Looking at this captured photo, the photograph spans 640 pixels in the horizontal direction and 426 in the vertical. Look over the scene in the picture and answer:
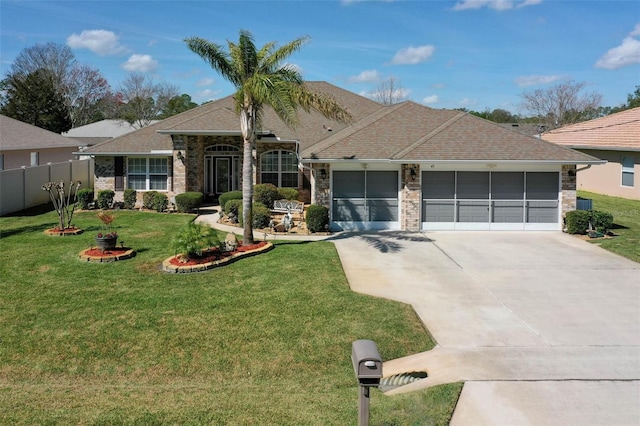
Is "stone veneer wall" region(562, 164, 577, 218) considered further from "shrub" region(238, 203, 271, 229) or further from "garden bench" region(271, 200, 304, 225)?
"shrub" region(238, 203, 271, 229)

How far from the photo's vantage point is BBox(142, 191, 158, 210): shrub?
70.0ft

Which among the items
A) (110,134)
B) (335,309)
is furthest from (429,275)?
(110,134)

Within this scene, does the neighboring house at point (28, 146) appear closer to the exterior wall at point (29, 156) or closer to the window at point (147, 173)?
the exterior wall at point (29, 156)

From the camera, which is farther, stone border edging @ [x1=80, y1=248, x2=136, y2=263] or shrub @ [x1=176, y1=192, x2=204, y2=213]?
shrub @ [x1=176, y1=192, x2=204, y2=213]

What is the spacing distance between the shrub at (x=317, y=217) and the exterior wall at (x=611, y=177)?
672 inches

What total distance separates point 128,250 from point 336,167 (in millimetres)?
7323

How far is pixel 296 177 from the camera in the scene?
23.2 meters

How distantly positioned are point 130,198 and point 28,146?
392 inches

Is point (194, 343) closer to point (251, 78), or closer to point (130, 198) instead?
point (251, 78)

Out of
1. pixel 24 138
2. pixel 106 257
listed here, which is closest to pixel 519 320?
pixel 106 257

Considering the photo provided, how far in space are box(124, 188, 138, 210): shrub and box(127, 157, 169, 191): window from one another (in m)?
1.00

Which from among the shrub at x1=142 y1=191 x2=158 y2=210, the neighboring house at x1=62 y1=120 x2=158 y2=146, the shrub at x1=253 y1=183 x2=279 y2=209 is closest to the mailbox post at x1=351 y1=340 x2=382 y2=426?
the shrub at x1=253 y1=183 x2=279 y2=209

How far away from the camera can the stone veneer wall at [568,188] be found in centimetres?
1697

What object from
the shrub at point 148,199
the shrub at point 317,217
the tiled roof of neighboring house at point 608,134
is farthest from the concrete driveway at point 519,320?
the tiled roof of neighboring house at point 608,134
